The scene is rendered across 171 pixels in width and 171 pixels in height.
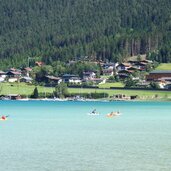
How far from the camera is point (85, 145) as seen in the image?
6994cm

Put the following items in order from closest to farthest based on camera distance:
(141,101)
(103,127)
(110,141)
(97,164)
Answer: (97,164) → (110,141) → (103,127) → (141,101)

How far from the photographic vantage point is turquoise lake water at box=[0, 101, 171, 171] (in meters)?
57.8

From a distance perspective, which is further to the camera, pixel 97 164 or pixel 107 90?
pixel 107 90

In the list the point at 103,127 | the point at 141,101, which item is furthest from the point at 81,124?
the point at 141,101

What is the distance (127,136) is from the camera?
79312 millimetres

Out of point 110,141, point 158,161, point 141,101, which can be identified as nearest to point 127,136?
point 110,141

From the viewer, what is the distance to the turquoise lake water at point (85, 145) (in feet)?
190

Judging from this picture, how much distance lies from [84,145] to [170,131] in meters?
17.3

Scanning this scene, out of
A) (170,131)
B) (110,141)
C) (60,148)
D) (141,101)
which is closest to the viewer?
(60,148)

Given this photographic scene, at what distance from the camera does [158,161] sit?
195 ft

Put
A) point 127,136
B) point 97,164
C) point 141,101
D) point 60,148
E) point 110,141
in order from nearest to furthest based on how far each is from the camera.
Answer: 1. point 97,164
2. point 60,148
3. point 110,141
4. point 127,136
5. point 141,101

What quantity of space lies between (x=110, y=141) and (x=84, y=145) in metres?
4.25

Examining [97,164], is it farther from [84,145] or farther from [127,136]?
[127,136]

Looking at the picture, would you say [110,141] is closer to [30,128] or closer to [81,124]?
[30,128]
